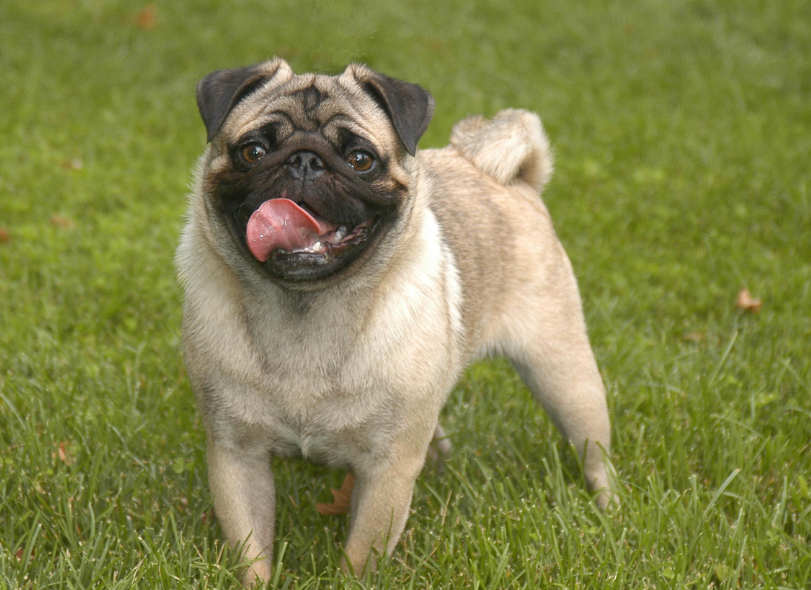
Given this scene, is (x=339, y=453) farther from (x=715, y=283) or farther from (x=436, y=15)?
(x=436, y=15)

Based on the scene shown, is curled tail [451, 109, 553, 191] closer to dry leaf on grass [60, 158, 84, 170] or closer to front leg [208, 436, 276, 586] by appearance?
front leg [208, 436, 276, 586]

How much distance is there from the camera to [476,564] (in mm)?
3256

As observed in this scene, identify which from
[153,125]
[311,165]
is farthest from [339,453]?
[153,125]

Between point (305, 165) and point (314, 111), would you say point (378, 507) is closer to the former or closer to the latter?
point (305, 165)

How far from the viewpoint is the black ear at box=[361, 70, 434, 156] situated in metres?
3.09

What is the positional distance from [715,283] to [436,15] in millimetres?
5507

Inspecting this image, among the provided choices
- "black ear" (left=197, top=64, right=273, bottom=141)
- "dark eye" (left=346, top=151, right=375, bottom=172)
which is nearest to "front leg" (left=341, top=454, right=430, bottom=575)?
"dark eye" (left=346, top=151, right=375, bottom=172)

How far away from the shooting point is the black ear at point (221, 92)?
3.05 m

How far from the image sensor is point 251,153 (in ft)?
9.86

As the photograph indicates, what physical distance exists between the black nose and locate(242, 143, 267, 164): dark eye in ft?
0.38

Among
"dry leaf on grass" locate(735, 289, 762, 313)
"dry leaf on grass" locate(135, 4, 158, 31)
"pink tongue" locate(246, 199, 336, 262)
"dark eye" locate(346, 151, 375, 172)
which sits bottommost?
"dry leaf on grass" locate(735, 289, 762, 313)

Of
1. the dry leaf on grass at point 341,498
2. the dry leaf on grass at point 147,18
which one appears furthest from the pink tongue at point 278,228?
the dry leaf on grass at point 147,18

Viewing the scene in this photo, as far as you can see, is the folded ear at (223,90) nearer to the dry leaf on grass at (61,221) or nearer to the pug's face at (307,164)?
the pug's face at (307,164)

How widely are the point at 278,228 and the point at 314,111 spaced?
52 centimetres
